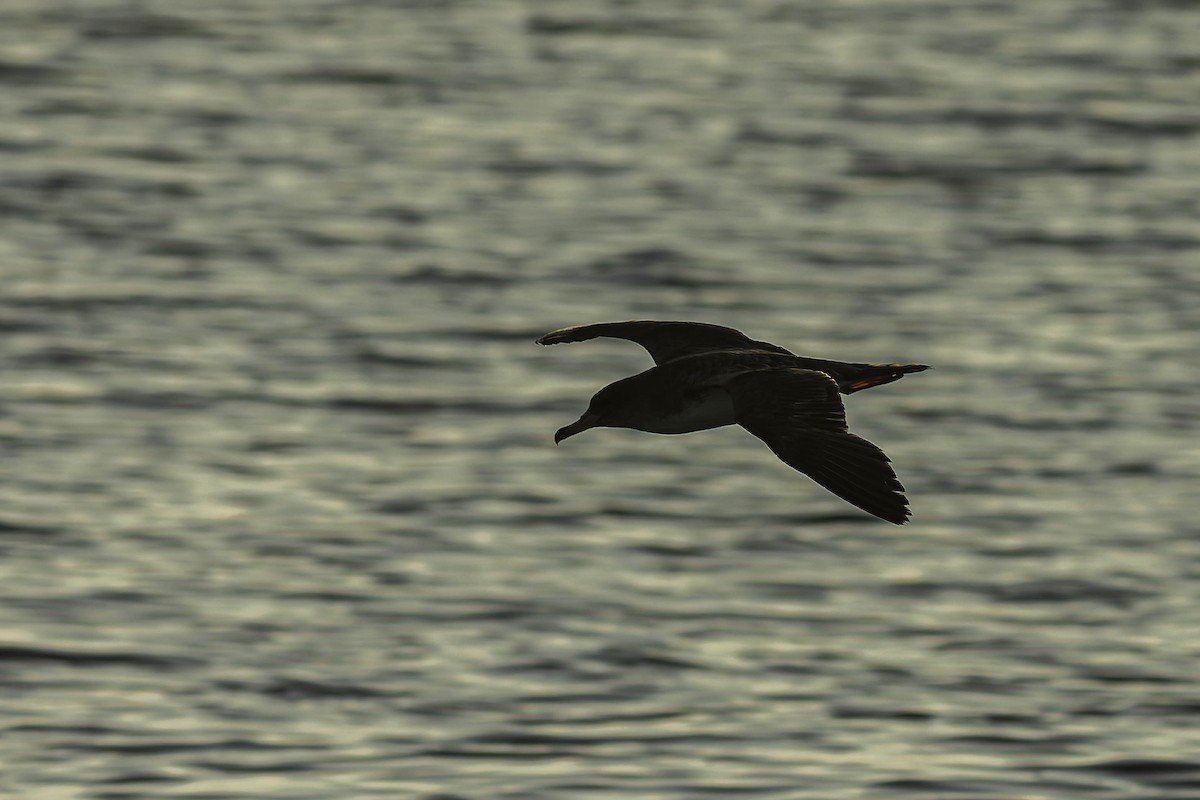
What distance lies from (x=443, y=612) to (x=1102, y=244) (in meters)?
15.2

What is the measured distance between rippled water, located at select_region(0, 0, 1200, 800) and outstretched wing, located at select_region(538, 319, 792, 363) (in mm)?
5855

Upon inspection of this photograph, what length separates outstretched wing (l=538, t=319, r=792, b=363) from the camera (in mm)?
9898

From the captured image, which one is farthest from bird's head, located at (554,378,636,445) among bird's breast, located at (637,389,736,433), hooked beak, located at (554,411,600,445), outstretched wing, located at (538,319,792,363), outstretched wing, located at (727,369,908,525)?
outstretched wing, located at (538,319,792,363)

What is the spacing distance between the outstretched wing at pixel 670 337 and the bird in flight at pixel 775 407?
0.07 m

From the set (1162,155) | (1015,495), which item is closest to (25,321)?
(1015,495)

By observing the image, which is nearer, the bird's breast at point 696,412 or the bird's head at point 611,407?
the bird's breast at point 696,412

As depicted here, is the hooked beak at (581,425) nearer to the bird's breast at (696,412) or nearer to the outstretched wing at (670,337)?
the bird's breast at (696,412)

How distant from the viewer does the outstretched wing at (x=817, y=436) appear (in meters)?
8.12

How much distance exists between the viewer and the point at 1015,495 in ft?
73.0

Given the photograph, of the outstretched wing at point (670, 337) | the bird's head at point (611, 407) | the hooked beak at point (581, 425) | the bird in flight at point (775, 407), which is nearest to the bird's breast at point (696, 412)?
the bird in flight at point (775, 407)

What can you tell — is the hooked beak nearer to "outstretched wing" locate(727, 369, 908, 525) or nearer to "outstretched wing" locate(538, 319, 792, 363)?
"outstretched wing" locate(727, 369, 908, 525)

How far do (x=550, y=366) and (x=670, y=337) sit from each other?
1595cm

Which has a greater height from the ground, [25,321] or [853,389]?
[853,389]

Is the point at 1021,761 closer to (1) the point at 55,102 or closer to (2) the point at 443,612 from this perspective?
(2) the point at 443,612
